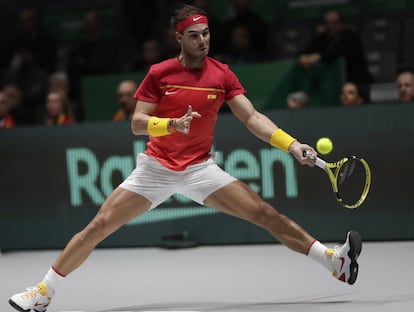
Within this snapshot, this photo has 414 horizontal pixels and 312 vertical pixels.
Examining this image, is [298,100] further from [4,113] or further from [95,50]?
[95,50]

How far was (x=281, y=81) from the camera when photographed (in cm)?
1012

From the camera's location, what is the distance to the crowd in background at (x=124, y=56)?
9.97 m

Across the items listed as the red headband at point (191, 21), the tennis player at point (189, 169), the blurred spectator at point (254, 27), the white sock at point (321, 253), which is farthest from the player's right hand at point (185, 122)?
the blurred spectator at point (254, 27)

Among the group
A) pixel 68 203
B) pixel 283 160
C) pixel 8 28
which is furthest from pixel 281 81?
pixel 8 28

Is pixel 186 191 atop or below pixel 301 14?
below

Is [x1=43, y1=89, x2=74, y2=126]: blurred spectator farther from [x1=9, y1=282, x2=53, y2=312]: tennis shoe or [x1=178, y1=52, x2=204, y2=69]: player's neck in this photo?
[x1=9, y1=282, x2=53, y2=312]: tennis shoe

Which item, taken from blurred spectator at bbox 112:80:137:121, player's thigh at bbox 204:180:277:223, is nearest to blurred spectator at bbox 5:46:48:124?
blurred spectator at bbox 112:80:137:121

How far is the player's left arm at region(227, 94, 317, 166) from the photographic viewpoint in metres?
5.60

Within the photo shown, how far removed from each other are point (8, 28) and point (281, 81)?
17.7 ft

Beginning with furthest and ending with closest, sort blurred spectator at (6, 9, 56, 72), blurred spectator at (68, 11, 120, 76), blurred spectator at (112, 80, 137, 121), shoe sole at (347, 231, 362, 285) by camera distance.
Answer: blurred spectator at (6, 9, 56, 72), blurred spectator at (68, 11, 120, 76), blurred spectator at (112, 80, 137, 121), shoe sole at (347, 231, 362, 285)

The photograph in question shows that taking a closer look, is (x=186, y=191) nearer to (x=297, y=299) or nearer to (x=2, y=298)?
(x=297, y=299)

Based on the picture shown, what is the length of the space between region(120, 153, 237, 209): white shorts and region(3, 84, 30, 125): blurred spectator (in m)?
5.67

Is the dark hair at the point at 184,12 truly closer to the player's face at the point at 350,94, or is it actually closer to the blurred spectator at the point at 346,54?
the player's face at the point at 350,94

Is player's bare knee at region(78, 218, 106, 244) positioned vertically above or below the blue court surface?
above
